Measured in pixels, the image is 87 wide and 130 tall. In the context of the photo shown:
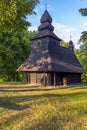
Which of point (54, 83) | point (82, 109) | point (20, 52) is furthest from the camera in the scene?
point (20, 52)

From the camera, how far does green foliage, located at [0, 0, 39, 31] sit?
17391 mm

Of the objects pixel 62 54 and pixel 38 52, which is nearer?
pixel 38 52

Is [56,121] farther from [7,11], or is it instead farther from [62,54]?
[62,54]

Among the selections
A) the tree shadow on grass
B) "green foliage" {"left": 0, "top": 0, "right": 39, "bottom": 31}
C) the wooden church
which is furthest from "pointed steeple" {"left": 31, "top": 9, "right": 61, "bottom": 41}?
the tree shadow on grass

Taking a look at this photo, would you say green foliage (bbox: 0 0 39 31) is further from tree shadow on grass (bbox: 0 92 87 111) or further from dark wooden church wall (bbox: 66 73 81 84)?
dark wooden church wall (bbox: 66 73 81 84)

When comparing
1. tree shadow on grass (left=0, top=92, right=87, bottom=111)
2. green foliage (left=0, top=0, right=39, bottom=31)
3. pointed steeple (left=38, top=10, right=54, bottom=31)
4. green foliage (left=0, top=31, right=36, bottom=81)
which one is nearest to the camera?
tree shadow on grass (left=0, top=92, right=87, bottom=111)

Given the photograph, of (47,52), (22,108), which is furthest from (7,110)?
(47,52)

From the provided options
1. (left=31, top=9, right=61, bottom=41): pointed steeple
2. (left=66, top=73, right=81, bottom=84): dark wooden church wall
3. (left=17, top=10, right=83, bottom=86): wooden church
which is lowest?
(left=66, top=73, right=81, bottom=84): dark wooden church wall

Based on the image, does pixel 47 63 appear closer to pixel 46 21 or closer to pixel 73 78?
pixel 73 78

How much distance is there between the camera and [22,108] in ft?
44.1

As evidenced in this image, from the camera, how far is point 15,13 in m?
18.2

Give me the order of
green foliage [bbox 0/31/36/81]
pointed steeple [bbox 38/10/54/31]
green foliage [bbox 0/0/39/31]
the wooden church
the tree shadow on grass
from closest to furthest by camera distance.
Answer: the tree shadow on grass < green foliage [bbox 0/0/39/31] < the wooden church < pointed steeple [bbox 38/10/54/31] < green foliage [bbox 0/31/36/81]

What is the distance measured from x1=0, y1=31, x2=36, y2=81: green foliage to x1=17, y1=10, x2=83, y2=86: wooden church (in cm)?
1053

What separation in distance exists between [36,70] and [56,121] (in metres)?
24.0
